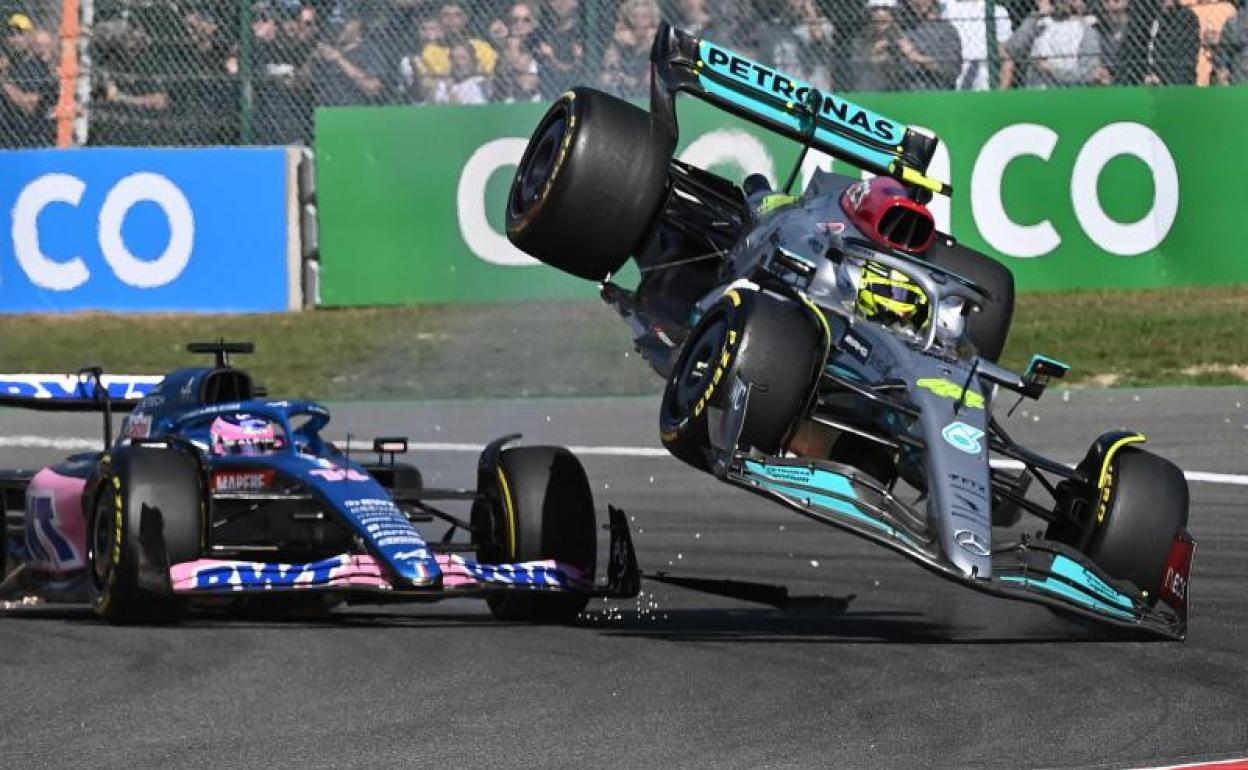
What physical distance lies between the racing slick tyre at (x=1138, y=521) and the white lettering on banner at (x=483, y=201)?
8884 millimetres

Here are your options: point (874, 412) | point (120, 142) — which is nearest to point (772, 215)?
point (874, 412)

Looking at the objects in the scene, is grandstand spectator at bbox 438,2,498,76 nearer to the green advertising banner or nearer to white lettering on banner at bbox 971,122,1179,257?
the green advertising banner

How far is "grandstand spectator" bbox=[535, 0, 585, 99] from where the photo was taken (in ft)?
54.0

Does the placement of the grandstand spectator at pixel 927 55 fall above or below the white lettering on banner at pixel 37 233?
above

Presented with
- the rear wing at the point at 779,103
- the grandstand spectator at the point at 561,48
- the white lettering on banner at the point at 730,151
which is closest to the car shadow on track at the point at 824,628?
the rear wing at the point at 779,103

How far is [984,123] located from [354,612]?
883 centimetres

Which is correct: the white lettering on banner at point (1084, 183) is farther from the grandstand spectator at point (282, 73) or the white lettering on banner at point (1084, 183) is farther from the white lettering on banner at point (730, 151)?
the grandstand spectator at point (282, 73)

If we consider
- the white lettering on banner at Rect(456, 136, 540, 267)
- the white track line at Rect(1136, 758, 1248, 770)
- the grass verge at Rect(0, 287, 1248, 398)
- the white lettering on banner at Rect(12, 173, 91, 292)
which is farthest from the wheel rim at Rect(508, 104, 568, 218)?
the white lettering on banner at Rect(12, 173, 91, 292)

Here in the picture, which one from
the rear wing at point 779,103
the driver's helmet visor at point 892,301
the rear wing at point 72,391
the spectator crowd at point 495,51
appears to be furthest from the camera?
the spectator crowd at point 495,51

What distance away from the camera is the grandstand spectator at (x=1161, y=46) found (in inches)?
656

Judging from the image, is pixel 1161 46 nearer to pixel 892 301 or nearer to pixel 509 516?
pixel 892 301

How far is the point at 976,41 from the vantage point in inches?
659

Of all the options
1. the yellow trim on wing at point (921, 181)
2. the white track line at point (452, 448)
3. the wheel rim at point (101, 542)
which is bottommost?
the white track line at point (452, 448)

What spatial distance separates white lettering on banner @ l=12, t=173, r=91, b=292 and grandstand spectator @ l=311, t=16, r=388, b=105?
6.11 feet
